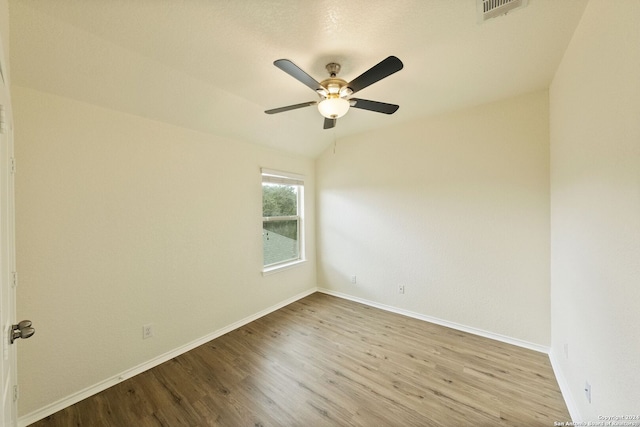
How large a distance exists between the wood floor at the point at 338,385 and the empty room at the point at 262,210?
0.02 metres

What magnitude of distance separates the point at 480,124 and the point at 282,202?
9.00 feet

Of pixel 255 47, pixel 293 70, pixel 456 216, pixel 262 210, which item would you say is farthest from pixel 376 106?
pixel 262 210

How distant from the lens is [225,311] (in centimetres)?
278

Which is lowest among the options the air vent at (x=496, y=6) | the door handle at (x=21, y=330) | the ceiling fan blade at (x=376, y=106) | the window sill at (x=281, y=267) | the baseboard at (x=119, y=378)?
the baseboard at (x=119, y=378)

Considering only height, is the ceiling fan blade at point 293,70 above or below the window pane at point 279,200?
above

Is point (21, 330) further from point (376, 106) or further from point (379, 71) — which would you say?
point (376, 106)

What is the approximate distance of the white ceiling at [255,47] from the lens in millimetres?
1365

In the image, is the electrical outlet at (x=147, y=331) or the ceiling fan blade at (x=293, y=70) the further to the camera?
the electrical outlet at (x=147, y=331)

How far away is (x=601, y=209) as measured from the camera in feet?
3.98

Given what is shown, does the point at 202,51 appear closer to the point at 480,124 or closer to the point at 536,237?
the point at 480,124

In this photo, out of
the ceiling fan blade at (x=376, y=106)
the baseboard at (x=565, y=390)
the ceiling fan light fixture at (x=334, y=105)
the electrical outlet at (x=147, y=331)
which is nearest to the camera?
the baseboard at (x=565, y=390)

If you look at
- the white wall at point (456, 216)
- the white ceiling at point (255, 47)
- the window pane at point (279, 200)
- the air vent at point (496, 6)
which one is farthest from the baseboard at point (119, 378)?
the air vent at point (496, 6)

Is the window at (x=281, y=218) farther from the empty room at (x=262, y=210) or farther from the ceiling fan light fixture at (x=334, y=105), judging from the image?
the ceiling fan light fixture at (x=334, y=105)

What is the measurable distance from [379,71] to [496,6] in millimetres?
727
